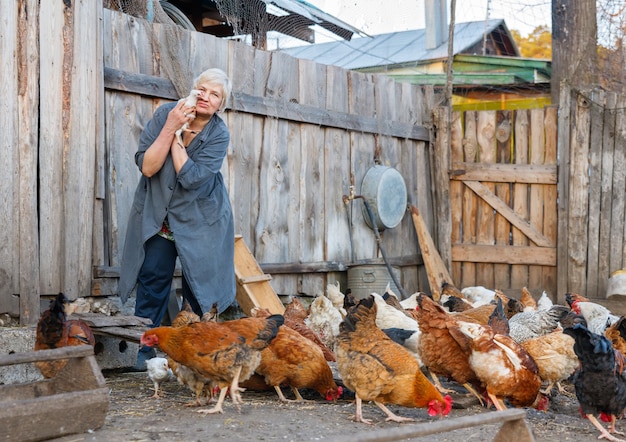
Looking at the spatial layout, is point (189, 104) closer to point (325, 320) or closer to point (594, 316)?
point (325, 320)

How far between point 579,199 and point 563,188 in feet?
0.81

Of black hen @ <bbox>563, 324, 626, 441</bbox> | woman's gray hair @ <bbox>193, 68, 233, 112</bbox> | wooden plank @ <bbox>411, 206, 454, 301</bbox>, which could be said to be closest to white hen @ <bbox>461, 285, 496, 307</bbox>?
wooden plank @ <bbox>411, 206, 454, 301</bbox>

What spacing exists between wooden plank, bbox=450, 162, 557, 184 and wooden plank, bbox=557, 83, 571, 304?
153 mm

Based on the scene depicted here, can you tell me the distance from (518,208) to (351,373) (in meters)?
5.88

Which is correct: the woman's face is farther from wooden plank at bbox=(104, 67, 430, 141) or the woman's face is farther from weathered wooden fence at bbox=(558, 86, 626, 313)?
weathered wooden fence at bbox=(558, 86, 626, 313)

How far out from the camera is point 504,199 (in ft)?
33.7

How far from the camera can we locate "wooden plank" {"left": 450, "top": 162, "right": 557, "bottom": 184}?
1003 cm

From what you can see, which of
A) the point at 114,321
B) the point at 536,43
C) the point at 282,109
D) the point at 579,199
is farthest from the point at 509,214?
the point at 536,43

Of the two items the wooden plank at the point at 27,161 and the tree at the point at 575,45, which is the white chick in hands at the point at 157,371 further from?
the tree at the point at 575,45

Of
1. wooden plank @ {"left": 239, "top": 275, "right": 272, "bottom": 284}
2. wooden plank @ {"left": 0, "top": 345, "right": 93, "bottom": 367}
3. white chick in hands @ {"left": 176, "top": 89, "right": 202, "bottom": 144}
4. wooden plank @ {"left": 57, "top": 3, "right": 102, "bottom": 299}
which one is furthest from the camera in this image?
wooden plank @ {"left": 239, "top": 275, "right": 272, "bottom": 284}

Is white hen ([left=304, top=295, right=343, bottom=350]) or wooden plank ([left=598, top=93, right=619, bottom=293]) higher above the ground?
wooden plank ([left=598, top=93, right=619, bottom=293])

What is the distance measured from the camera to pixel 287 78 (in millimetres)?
8453

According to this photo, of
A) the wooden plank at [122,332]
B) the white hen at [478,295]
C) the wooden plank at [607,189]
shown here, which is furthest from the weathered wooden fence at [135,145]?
the wooden plank at [607,189]

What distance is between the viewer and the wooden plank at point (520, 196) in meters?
10.2
